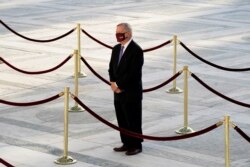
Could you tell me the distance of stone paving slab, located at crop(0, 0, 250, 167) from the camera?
12773mm

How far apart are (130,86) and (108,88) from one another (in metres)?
4.79

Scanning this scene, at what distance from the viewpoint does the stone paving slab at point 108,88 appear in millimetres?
12773

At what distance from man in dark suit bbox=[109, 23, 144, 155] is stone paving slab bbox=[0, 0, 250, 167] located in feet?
1.70

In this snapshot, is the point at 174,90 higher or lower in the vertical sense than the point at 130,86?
lower

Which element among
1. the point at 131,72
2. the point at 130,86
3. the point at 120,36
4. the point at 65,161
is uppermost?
the point at 120,36

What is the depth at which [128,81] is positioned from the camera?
491 inches

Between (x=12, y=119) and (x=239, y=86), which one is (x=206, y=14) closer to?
(x=239, y=86)

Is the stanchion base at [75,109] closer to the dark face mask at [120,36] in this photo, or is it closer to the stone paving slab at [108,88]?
the stone paving slab at [108,88]

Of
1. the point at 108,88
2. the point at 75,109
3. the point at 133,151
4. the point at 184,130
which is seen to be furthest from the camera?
the point at 108,88

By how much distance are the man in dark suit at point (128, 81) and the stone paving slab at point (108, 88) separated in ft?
1.70

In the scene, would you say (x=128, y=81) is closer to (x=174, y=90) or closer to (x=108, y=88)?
(x=174, y=90)

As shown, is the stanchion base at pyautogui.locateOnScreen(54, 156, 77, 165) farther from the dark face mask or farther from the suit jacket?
the dark face mask

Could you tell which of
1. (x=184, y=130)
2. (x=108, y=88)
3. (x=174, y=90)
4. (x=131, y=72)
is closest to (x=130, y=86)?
(x=131, y=72)

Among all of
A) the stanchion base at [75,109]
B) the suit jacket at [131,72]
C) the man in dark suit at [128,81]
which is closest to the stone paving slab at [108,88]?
the stanchion base at [75,109]
